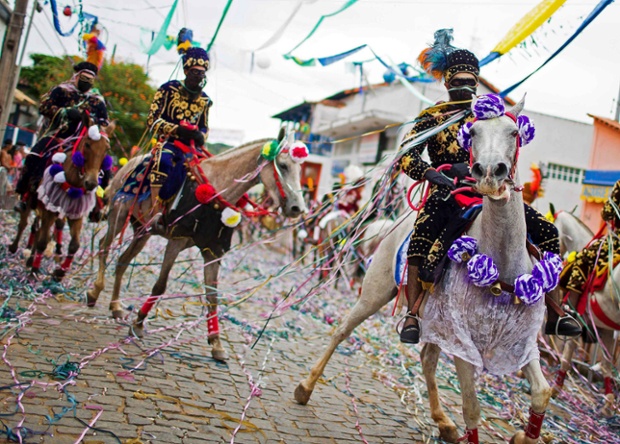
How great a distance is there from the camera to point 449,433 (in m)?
4.68

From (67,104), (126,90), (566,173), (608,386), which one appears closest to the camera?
(608,386)

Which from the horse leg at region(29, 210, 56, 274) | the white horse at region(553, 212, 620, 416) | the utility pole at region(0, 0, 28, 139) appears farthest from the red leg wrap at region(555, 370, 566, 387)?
the utility pole at region(0, 0, 28, 139)

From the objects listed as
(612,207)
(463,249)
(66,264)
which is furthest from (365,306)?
(66,264)

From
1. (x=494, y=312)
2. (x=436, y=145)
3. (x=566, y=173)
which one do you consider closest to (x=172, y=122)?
(x=436, y=145)

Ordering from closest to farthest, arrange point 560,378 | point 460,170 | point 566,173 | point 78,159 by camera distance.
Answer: point 460,170 → point 560,378 → point 78,159 → point 566,173

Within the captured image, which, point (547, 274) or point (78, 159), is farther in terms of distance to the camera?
point (78, 159)

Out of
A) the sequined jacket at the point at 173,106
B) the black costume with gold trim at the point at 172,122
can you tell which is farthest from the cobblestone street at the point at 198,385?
the sequined jacket at the point at 173,106

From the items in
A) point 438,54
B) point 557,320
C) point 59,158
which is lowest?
point 557,320

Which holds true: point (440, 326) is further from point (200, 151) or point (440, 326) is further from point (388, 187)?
point (200, 151)

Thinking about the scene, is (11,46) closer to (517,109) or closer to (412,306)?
(412,306)

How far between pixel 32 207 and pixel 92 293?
2085 mm

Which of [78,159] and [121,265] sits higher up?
[78,159]

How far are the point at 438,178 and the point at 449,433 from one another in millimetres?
2104

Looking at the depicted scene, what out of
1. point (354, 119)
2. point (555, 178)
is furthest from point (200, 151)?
point (354, 119)
